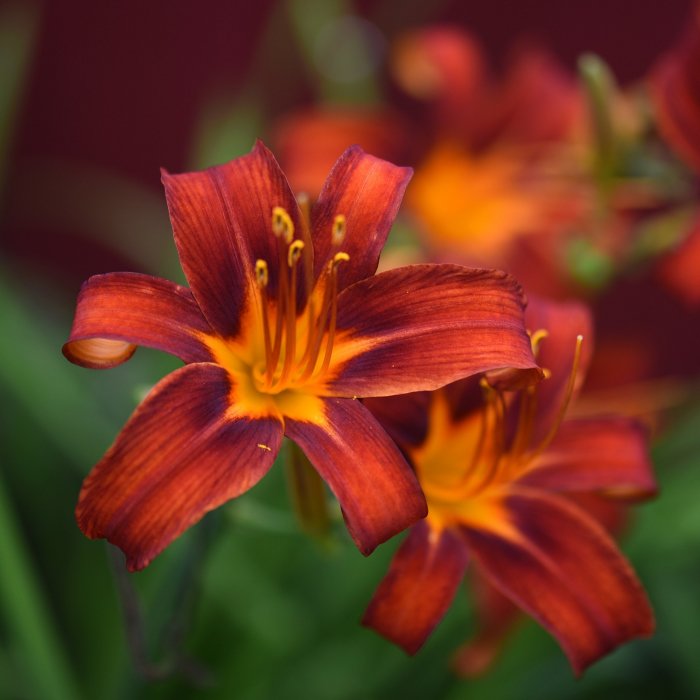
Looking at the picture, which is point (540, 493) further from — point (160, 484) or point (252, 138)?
point (252, 138)

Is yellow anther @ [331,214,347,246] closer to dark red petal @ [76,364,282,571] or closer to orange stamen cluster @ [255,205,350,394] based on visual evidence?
orange stamen cluster @ [255,205,350,394]

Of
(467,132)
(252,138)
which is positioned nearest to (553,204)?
(467,132)

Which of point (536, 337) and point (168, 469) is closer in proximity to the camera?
point (168, 469)

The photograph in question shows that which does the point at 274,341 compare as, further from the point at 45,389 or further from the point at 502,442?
the point at 45,389

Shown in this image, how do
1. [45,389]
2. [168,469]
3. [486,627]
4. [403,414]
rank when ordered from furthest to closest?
[45,389], [486,627], [403,414], [168,469]

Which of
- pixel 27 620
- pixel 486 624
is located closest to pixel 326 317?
pixel 486 624

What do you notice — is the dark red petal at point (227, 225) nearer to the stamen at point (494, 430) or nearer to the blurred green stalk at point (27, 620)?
the stamen at point (494, 430)
